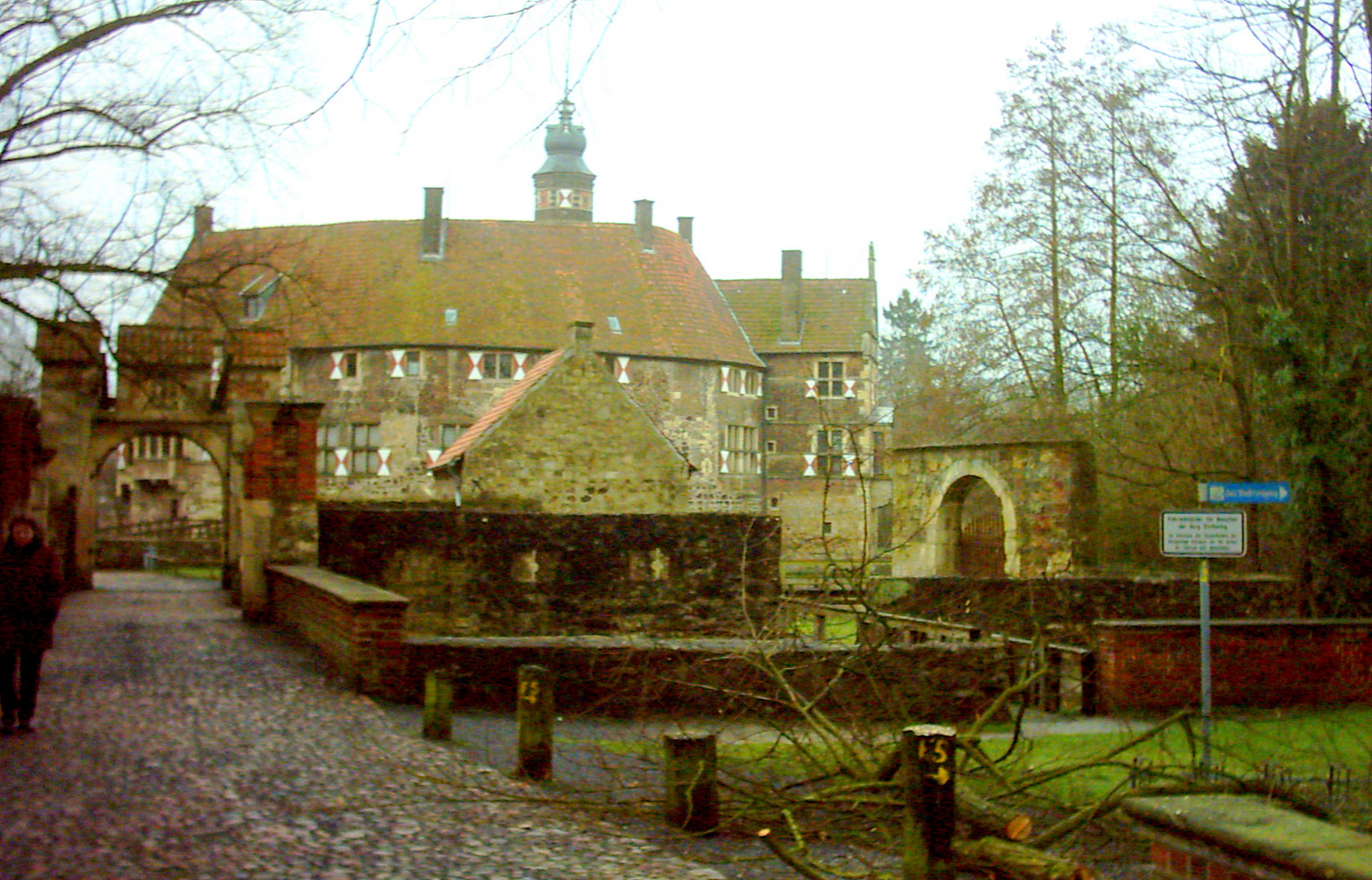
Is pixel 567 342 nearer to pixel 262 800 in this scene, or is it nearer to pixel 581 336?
pixel 581 336

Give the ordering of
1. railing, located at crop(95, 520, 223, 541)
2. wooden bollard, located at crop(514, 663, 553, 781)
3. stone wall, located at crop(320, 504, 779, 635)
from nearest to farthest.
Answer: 1. wooden bollard, located at crop(514, 663, 553, 781)
2. stone wall, located at crop(320, 504, 779, 635)
3. railing, located at crop(95, 520, 223, 541)

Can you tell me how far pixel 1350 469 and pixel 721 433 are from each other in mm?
38515

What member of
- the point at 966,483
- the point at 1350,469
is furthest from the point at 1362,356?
the point at 966,483

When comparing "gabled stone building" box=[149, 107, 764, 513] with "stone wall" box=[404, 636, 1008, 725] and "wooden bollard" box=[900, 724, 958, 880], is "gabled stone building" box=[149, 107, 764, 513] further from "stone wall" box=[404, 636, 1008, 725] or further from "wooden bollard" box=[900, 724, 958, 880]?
"wooden bollard" box=[900, 724, 958, 880]

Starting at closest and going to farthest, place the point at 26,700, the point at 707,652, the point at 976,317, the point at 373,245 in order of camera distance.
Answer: the point at 26,700
the point at 707,652
the point at 976,317
the point at 373,245

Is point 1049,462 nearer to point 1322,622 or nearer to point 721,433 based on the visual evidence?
point 1322,622

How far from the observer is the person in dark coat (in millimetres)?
9961

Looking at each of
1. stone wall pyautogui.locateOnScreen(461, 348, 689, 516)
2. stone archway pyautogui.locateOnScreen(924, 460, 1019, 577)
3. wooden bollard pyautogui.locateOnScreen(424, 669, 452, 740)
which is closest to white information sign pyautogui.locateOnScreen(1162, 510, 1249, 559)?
wooden bollard pyautogui.locateOnScreen(424, 669, 452, 740)

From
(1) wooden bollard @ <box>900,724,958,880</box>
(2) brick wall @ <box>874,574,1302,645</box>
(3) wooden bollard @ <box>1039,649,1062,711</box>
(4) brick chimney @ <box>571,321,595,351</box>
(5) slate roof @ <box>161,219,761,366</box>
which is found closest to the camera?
(1) wooden bollard @ <box>900,724,958,880</box>

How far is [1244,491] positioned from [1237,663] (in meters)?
4.02

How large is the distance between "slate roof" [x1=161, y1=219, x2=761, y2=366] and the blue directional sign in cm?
3855

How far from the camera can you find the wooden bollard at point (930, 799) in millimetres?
6621

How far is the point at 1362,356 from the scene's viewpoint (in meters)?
18.0

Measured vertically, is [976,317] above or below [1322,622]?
above
